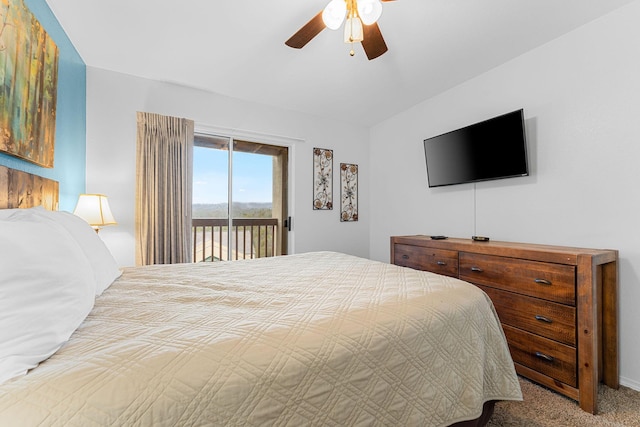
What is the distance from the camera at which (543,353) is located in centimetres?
188

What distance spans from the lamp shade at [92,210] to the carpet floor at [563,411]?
2.95m

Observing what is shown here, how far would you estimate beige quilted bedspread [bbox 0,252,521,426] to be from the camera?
25.0 inches

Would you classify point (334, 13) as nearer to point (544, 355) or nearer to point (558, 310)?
point (558, 310)

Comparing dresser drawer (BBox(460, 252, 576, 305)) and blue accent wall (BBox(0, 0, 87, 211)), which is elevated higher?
blue accent wall (BBox(0, 0, 87, 211))

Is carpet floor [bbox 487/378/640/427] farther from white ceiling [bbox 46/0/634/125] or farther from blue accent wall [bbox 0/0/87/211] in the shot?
blue accent wall [bbox 0/0/87/211]

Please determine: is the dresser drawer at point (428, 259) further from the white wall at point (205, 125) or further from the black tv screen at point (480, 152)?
the white wall at point (205, 125)

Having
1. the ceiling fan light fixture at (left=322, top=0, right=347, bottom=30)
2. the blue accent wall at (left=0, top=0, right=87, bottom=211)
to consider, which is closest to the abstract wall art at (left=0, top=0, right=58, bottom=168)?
the blue accent wall at (left=0, top=0, right=87, bottom=211)

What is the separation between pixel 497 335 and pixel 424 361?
55 centimetres

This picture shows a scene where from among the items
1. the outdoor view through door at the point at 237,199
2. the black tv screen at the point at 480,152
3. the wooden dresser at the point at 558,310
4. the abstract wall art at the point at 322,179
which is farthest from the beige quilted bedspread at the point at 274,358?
the abstract wall art at the point at 322,179

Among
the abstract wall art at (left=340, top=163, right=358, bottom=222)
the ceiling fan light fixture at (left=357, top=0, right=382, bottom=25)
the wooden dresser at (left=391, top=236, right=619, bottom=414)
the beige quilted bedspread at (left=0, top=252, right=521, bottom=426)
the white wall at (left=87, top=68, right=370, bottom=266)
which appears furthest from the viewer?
the abstract wall art at (left=340, top=163, right=358, bottom=222)

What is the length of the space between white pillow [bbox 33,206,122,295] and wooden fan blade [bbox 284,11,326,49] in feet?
5.36

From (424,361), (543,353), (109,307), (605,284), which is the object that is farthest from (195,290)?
(605,284)

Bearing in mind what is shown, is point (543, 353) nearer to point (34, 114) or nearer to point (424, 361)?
point (424, 361)

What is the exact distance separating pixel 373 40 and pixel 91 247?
201 centimetres
